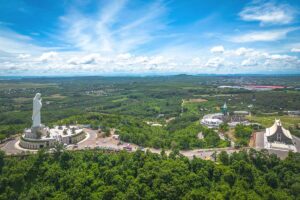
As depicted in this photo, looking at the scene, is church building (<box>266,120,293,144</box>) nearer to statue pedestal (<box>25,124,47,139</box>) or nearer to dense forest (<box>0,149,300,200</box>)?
dense forest (<box>0,149,300,200</box>)

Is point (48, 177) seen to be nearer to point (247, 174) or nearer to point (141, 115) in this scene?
point (247, 174)

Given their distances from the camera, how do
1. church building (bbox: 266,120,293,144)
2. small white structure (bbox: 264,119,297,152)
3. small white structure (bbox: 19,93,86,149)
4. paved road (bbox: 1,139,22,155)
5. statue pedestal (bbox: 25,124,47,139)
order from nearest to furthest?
paved road (bbox: 1,139,22,155)
small white structure (bbox: 19,93,86,149)
small white structure (bbox: 264,119,297,152)
statue pedestal (bbox: 25,124,47,139)
church building (bbox: 266,120,293,144)

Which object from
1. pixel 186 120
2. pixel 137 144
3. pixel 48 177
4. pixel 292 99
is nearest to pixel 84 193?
pixel 48 177

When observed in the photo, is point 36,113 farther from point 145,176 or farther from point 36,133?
point 145,176

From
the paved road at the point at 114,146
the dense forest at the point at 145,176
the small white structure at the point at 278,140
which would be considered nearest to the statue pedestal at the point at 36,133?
the paved road at the point at 114,146

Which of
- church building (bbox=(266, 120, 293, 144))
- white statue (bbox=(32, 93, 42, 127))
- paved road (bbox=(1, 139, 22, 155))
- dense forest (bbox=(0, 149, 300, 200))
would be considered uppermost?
white statue (bbox=(32, 93, 42, 127))

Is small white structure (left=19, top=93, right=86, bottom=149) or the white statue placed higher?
the white statue

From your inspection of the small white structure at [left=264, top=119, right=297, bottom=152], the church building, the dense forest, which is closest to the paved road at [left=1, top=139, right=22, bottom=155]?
the dense forest

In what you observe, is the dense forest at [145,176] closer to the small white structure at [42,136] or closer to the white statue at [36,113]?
the small white structure at [42,136]
